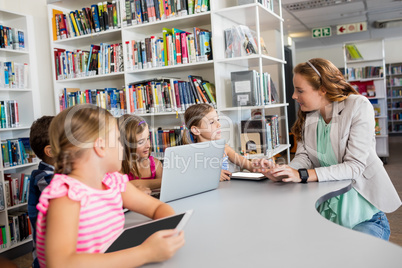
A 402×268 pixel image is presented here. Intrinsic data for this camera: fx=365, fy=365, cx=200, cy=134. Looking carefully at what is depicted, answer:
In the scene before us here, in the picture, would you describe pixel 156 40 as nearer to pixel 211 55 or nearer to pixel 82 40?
pixel 211 55

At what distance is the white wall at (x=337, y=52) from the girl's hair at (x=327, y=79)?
10.3 m

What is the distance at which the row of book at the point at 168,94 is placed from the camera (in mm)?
3121

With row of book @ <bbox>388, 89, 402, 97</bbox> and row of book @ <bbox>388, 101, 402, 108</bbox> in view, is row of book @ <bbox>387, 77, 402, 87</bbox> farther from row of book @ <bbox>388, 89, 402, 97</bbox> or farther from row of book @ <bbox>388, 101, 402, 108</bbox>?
row of book @ <bbox>388, 101, 402, 108</bbox>

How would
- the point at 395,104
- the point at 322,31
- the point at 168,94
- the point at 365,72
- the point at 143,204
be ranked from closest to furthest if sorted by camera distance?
the point at 143,204 → the point at 168,94 → the point at 365,72 → the point at 322,31 → the point at 395,104

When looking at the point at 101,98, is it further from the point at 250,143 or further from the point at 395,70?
the point at 395,70

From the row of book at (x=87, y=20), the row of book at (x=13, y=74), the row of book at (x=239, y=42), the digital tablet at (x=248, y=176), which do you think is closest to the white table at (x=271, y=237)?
the digital tablet at (x=248, y=176)

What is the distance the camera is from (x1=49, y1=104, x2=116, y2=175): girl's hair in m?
0.97

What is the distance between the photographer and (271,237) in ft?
3.33

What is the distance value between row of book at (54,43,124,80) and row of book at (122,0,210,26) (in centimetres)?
31

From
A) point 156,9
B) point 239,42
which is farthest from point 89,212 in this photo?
point 156,9

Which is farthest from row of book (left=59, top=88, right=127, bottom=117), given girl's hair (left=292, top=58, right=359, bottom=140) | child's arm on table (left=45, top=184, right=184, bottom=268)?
child's arm on table (left=45, top=184, right=184, bottom=268)

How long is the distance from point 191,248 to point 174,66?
7.62ft

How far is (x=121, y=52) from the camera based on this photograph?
3439mm

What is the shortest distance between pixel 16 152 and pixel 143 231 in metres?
2.79
